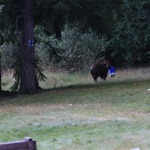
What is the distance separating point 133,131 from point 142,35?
16.3 m

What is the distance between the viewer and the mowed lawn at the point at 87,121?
6.58m

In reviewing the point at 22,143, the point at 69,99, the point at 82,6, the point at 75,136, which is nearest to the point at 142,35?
the point at 82,6

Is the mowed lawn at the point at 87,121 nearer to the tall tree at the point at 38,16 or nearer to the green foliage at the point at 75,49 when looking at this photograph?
the tall tree at the point at 38,16

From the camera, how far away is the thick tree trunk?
1816 cm

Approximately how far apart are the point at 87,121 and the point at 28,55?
33.2 feet

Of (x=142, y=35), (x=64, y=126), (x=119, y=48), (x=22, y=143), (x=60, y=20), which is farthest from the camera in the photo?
(x=119, y=48)

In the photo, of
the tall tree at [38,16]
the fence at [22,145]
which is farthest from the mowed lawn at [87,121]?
the tall tree at [38,16]

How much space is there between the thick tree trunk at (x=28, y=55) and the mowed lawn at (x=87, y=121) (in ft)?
6.98

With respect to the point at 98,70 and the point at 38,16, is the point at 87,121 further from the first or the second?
the point at 98,70

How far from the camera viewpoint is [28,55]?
60.0 feet

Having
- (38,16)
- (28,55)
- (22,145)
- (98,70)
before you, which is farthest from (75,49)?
(22,145)

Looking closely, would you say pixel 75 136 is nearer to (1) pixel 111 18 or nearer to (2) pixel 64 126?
(2) pixel 64 126

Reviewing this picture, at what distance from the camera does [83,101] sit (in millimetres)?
14359

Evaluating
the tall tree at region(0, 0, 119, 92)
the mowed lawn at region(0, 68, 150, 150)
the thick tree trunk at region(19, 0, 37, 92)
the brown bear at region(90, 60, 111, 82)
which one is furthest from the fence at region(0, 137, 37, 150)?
the brown bear at region(90, 60, 111, 82)
